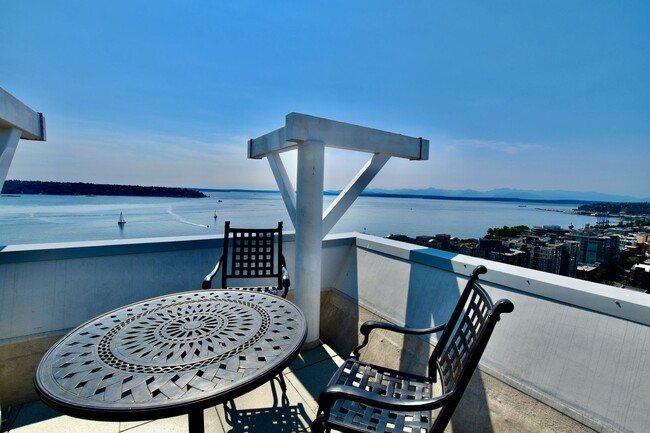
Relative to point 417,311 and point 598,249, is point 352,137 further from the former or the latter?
point 598,249

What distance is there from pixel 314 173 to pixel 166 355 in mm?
1770

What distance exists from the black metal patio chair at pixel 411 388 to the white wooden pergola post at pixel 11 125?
8.94 feet

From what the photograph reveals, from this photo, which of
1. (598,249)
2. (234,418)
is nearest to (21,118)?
(234,418)

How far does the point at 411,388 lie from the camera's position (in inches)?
54.8

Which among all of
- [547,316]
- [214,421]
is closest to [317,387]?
[214,421]

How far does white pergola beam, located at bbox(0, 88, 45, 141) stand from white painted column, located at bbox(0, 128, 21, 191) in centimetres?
4

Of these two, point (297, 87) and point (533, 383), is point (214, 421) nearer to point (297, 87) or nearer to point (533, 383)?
point (533, 383)

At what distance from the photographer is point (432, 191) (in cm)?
1802

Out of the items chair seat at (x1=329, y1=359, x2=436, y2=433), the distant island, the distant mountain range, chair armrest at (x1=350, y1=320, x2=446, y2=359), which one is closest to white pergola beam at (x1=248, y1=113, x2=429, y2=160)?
chair armrest at (x1=350, y1=320, x2=446, y2=359)

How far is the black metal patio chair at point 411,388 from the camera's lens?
98cm

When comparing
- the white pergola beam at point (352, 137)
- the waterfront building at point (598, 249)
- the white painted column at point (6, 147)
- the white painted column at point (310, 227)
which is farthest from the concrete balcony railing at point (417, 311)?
the waterfront building at point (598, 249)

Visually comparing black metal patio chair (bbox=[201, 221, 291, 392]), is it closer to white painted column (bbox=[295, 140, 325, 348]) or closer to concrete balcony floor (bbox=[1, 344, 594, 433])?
white painted column (bbox=[295, 140, 325, 348])

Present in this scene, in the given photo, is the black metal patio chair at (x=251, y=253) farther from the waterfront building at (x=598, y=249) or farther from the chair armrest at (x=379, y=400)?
the waterfront building at (x=598, y=249)

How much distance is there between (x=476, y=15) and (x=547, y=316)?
15.3ft
